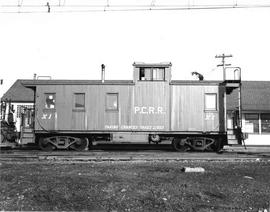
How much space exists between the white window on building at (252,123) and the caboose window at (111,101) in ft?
46.7

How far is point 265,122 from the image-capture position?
2534 cm

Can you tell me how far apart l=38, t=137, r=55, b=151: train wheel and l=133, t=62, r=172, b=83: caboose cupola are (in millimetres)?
5459

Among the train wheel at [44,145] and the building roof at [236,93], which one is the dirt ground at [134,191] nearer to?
the train wheel at [44,145]

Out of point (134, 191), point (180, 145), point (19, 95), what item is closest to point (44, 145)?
point (180, 145)

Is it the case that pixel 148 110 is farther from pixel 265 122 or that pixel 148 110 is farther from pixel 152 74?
pixel 265 122

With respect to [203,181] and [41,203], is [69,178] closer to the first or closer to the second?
[41,203]

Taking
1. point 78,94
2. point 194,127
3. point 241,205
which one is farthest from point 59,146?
point 241,205

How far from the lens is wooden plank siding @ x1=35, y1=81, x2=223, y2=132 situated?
15.2m

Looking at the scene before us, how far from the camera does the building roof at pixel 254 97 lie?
84.3 ft

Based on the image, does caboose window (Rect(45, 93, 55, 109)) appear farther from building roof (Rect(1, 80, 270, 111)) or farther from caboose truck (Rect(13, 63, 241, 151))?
building roof (Rect(1, 80, 270, 111))

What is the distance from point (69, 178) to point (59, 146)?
26.8ft

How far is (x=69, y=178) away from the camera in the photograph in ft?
25.1

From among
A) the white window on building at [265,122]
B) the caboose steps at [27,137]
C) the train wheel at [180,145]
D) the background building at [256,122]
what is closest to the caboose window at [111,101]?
the train wheel at [180,145]

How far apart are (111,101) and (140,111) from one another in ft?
5.11
